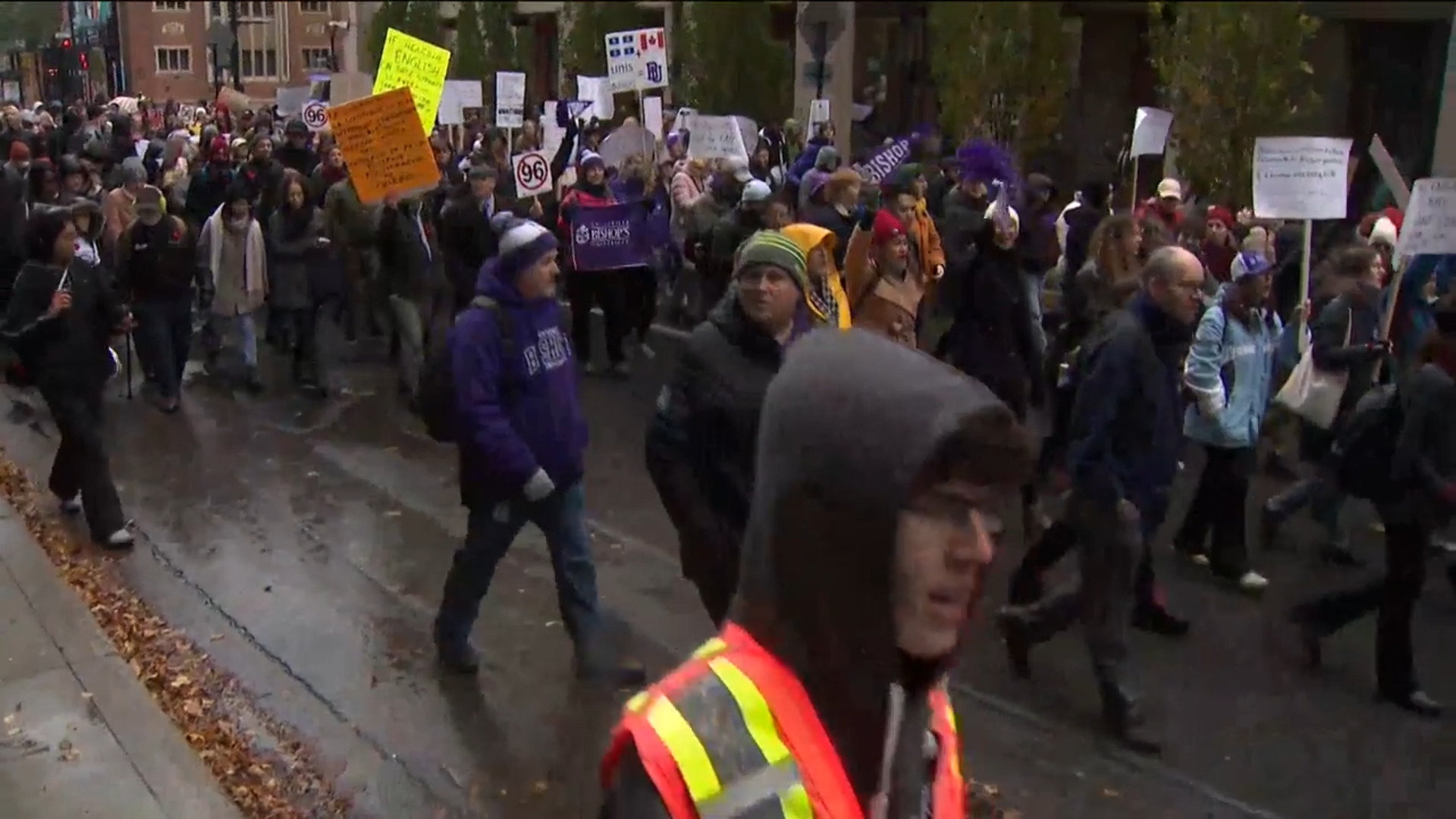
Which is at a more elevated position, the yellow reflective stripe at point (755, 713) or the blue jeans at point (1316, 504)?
the yellow reflective stripe at point (755, 713)

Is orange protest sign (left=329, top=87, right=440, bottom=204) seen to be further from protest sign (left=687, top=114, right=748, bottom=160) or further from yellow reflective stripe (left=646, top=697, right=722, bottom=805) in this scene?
yellow reflective stripe (left=646, top=697, right=722, bottom=805)

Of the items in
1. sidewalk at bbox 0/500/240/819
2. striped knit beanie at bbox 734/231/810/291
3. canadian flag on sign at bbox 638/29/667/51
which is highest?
canadian flag on sign at bbox 638/29/667/51

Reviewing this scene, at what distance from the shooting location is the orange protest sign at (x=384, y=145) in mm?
10375

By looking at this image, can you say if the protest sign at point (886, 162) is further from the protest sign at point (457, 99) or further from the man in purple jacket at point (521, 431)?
the protest sign at point (457, 99)

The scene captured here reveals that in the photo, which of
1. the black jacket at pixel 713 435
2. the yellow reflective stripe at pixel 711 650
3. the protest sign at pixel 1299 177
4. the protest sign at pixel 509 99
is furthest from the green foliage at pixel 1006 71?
the yellow reflective stripe at pixel 711 650

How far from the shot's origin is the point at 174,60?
71562mm

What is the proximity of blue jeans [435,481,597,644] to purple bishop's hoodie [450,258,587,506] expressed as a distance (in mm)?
93

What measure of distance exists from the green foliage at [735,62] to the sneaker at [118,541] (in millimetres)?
16448

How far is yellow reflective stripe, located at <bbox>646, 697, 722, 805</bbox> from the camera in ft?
5.06

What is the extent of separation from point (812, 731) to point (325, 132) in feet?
52.6

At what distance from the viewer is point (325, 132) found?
652 inches

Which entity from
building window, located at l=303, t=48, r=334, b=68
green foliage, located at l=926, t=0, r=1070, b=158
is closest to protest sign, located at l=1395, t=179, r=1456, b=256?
green foliage, located at l=926, t=0, r=1070, b=158

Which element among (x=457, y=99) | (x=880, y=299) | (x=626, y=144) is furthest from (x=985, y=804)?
(x=457, y=99)

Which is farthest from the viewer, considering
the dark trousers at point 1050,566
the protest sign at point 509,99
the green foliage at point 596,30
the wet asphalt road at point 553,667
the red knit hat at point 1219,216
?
the green foliage at point 596,30
